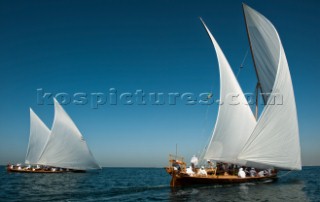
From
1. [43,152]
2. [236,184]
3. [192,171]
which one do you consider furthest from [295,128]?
[43,152]

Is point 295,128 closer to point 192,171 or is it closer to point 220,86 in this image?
point 220,86

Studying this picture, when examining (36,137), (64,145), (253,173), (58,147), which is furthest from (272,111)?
(36,137)

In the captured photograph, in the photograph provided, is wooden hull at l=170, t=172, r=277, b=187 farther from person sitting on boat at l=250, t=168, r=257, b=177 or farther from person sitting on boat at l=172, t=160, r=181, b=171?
person sitting on boat at l=250, t=168, r=257, b=177

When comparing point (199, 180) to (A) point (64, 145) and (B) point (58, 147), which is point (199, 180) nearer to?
(A) point (64, 145)

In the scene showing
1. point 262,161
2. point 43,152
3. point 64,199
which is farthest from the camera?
point 43,152

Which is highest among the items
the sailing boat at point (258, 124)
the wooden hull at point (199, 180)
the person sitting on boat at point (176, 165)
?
the sailing boat at point (258, 124)

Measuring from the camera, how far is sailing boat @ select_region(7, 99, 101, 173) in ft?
234

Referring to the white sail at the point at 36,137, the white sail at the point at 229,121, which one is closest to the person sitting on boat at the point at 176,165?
the white sail at the point at 229,121

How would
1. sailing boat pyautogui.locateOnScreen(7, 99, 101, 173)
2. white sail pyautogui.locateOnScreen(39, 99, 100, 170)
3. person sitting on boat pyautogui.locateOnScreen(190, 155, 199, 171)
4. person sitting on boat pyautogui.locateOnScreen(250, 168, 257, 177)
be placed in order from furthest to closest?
sailing boat pyautogui.locateOnScreen(7, 99, 101, 173), white sail pyautogui.locateOnScreen(39, 99, 100, 170), person sitting on boat pyautogui.locateOnScreen(250, 168, 257, 177), person sitting on boat pyautogui.locateOnScreen(190, 155, 199, 171)

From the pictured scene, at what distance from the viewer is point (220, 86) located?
40.2 m

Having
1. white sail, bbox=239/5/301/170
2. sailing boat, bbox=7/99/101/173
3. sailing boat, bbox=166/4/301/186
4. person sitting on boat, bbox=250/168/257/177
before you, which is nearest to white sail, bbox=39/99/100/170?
sailing boat, bbox=7/99/101/173

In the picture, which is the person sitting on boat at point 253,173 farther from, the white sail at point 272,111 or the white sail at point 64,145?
the white sail at point 64,145

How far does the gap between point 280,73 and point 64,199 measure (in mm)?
27682

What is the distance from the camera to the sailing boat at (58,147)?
71312 mm
